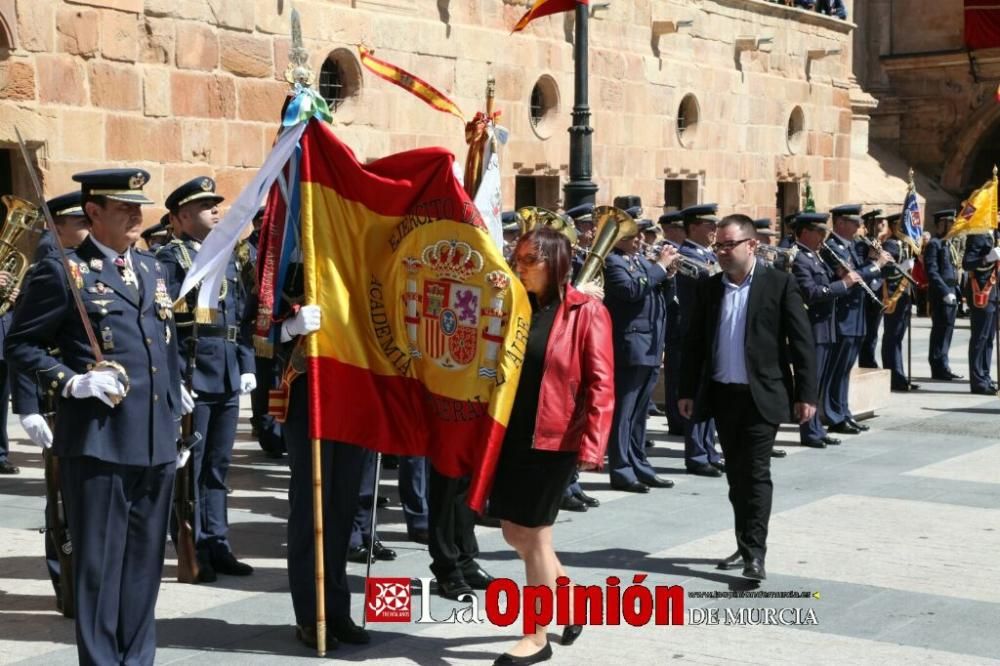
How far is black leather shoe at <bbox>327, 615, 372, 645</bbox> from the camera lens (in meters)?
6.79

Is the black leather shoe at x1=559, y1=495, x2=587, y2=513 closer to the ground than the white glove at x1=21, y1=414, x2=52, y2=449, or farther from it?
closer to the ground

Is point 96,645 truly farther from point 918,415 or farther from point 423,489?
point 918,415

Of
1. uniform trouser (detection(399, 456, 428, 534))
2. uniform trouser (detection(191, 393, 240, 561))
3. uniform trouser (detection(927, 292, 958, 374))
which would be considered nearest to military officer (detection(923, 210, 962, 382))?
uniform trouser (detection(927, 292, 958, 374))

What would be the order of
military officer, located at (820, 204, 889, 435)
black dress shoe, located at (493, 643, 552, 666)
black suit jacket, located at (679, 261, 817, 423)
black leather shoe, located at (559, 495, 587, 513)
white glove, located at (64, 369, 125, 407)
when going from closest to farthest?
1. white glove, located at (64, 369, 125, 407)
2. black dress shoe, located at (493, 643, 552, 666)
3. black suit jacket, located at (679, 261, 817, 423)
4. black leather shoe, located at (559, 495, 587, 513)
5. military officer, located at (820, 204, 889, 435)

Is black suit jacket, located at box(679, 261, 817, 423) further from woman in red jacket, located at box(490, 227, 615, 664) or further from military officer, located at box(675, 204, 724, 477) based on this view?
military officer, located at box(675, 204, 724, 477)

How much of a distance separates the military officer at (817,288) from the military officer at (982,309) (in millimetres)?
4282

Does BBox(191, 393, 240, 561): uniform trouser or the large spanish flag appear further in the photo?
BBox(191, 393, 240, 561): uniform trouser

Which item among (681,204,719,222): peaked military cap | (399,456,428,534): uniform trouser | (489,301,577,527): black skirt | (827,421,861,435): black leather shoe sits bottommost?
(827,421,861,435): black leather shoe

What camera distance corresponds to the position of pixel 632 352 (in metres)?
10.9

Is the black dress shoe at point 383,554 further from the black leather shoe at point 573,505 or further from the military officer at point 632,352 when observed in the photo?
the military officer at point 632,352

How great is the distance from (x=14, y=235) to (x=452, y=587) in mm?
3796

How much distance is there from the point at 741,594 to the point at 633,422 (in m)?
3.31

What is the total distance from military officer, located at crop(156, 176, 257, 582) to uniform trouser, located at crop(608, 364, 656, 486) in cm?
323

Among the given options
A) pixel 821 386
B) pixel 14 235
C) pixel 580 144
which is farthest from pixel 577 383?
pixel 580 144
